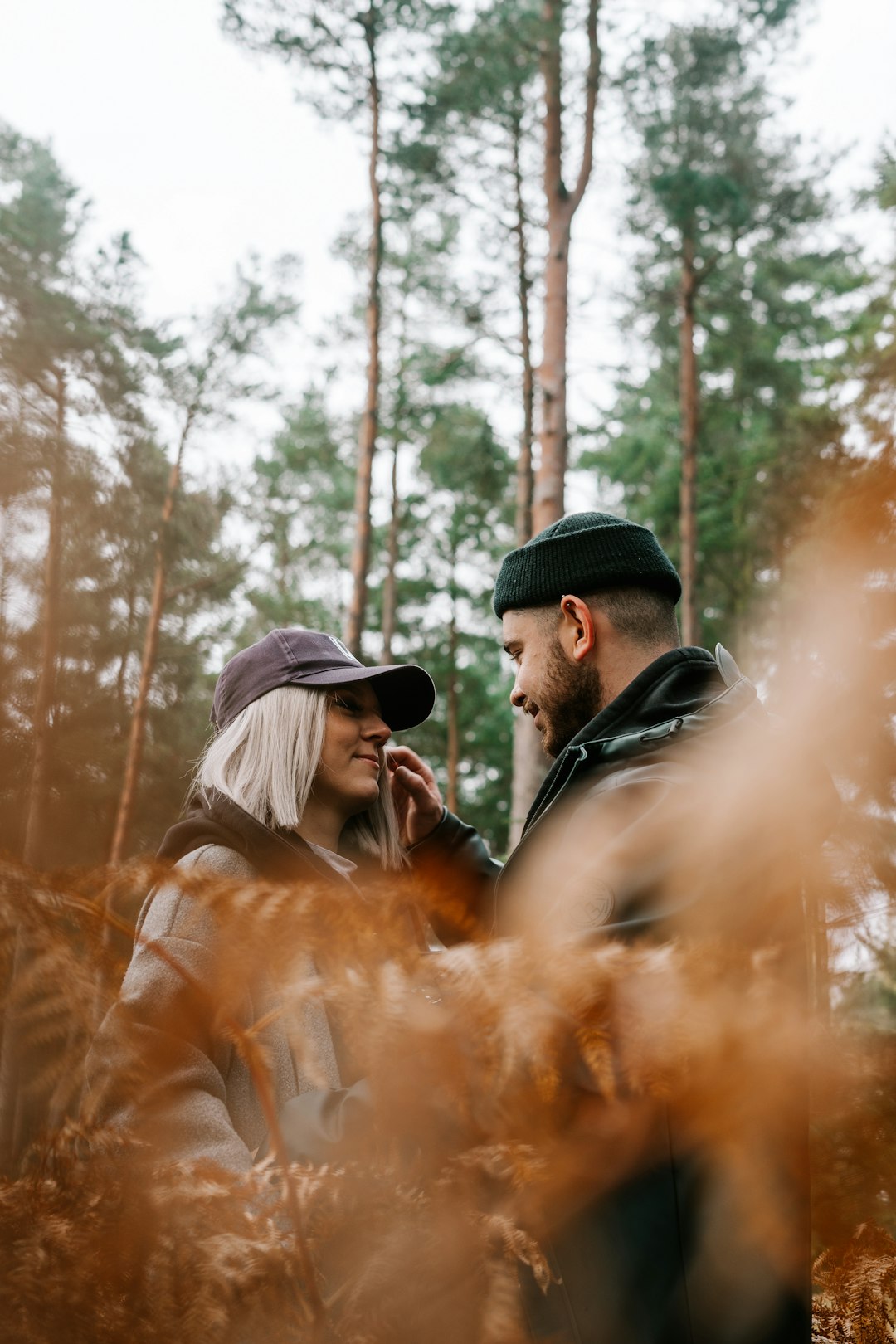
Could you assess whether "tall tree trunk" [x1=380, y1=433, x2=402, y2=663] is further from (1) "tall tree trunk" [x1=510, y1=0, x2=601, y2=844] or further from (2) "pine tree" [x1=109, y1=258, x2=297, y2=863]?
(1) "tall tree trunk" [x1=510, y1=0, x2=601, y2=844]

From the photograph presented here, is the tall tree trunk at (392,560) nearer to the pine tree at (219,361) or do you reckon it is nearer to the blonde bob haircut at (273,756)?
the pine tree at (219,361)

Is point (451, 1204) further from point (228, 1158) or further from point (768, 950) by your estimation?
point (228, 1158)

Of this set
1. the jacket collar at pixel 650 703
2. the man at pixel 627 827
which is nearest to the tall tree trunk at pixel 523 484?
the man at pixel 627 827

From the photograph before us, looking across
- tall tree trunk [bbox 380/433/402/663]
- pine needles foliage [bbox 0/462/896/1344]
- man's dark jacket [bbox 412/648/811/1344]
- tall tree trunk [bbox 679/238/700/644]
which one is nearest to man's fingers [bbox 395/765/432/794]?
man's dark jacket [bbox 412/648/811/1344]

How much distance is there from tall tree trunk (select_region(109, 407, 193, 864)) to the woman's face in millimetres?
559

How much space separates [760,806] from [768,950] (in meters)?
0.30

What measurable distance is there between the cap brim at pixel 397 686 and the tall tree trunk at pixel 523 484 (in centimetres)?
543

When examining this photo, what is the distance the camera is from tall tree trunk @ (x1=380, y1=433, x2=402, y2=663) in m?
21.3

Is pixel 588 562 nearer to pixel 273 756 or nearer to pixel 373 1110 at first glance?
pixel 273 756

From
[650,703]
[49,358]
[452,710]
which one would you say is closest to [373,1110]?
[650,703]

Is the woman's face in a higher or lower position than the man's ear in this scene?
lower

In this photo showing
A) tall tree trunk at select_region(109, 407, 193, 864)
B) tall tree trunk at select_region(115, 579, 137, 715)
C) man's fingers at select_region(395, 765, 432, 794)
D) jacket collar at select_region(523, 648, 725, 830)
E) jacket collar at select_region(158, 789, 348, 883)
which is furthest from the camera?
man's fingers at select_region(395, 765, 432, 794)

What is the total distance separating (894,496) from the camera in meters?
1.54

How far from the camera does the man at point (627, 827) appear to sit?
5.31 feet
